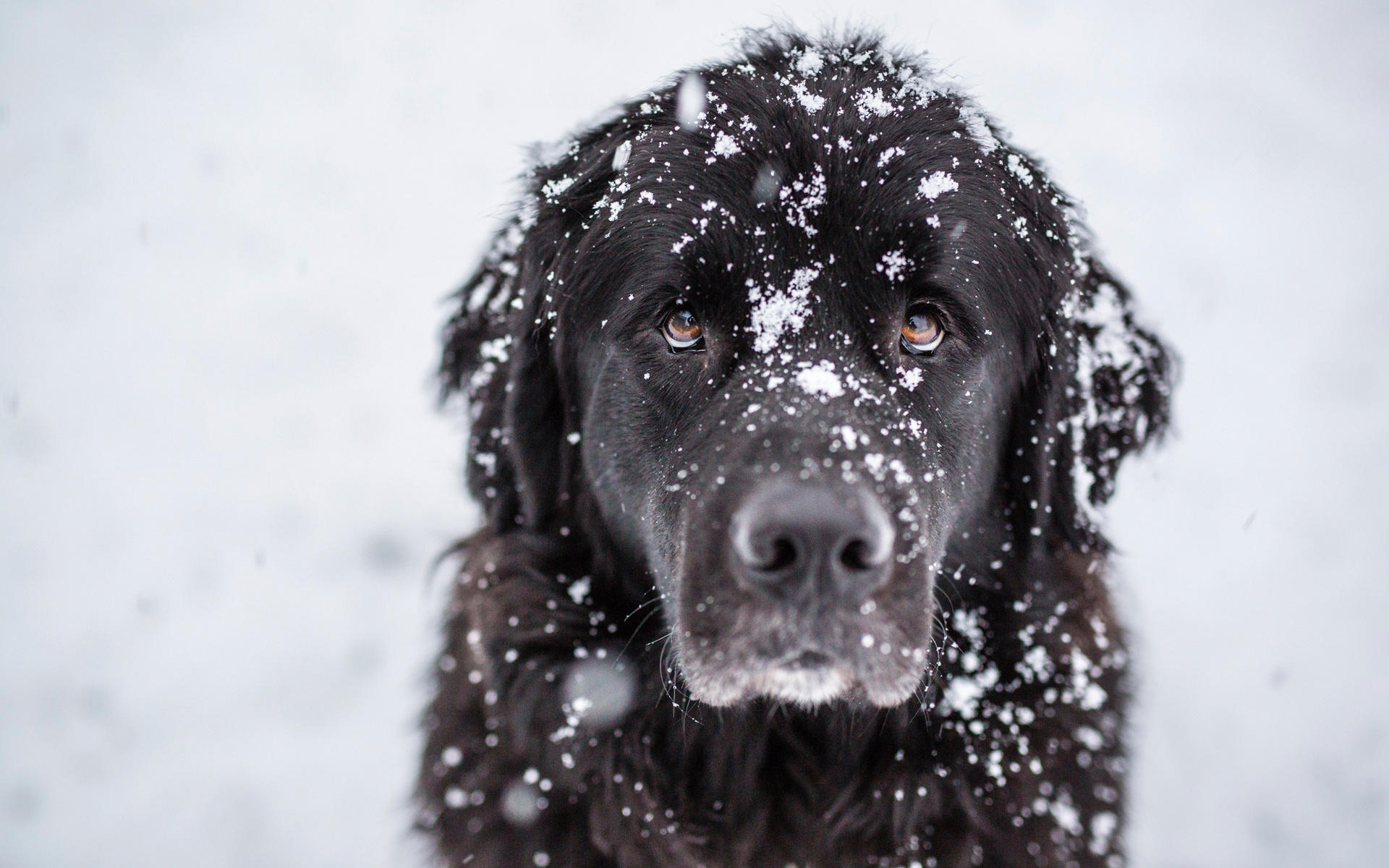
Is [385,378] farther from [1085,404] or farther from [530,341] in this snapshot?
[1085,404]

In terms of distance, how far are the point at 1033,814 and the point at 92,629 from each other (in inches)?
144

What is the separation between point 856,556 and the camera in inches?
66.3

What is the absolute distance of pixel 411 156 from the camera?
18.1 ft

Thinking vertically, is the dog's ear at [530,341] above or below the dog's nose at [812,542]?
above

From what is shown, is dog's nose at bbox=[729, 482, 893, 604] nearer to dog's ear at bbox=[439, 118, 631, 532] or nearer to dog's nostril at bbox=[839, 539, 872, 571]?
dog's nostril at bbox=[839, 539, 872, 571]

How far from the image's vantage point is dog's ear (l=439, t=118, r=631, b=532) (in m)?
2.42

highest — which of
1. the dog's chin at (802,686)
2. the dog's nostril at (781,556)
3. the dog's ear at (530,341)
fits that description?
the dog's ear at (530,341)

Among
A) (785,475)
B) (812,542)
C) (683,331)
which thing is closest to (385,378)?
(683,331)

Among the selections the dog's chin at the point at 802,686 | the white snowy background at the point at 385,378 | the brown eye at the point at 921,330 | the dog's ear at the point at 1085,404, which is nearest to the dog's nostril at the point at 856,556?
the dog's chin at the point at 802,686

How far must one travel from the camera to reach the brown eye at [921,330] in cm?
214

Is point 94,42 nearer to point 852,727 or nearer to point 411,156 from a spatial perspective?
point 411,156

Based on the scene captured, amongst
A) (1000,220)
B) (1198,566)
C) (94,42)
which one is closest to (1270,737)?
(1198,566)

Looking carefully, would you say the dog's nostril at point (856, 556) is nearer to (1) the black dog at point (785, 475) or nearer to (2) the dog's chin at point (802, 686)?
(1) the black dog at point (785, 475)

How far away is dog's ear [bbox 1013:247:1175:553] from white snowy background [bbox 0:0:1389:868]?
1.74ft
